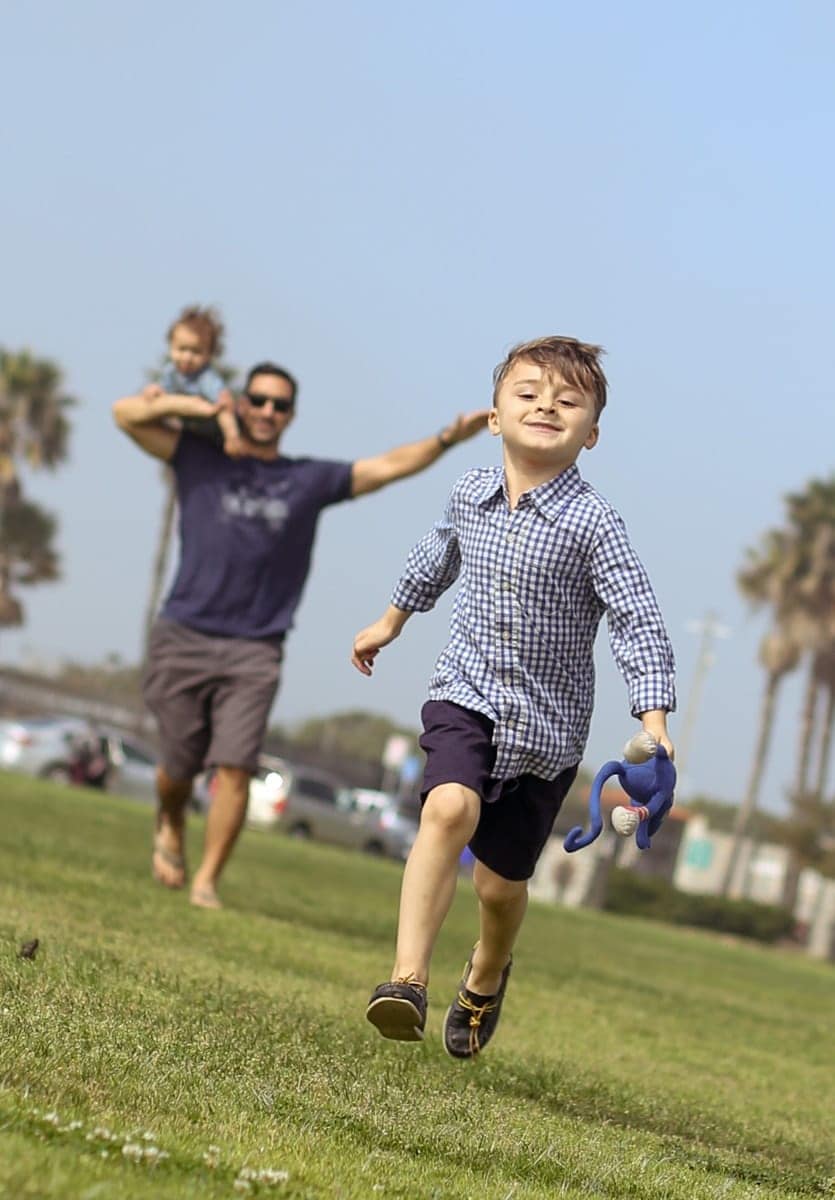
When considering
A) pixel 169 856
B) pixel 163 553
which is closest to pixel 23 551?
pixel 163 553

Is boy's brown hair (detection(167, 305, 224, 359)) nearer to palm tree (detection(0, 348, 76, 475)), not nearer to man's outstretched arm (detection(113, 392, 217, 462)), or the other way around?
man's outstretched arm (detection(113, 392, 217, 462))

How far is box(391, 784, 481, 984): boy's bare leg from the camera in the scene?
16.0 feet

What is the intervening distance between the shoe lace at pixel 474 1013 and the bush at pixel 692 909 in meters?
34.5

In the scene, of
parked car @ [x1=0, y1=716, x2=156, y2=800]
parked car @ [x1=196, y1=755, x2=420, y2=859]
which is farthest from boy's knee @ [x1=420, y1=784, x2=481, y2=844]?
parked car @ [x1=196, y1=755, x2=420, y2=859]

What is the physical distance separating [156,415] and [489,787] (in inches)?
173

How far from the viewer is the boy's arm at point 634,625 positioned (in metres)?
4.93

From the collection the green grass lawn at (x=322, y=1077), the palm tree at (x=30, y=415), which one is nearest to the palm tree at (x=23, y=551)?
the palm tree at (x=30, y=415)

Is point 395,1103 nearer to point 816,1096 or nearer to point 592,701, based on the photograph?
point 592,701

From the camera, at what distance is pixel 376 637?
566 centimetres

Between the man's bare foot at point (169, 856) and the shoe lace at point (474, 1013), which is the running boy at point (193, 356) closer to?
the man's bare foot at point (169, 856)

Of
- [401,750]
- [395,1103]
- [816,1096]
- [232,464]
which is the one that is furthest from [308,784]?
[395,1103]

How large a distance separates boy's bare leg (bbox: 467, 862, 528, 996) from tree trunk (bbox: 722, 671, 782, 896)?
52762mm

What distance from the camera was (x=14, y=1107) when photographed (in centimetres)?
314

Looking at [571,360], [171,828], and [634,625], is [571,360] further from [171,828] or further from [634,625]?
[171,828]
